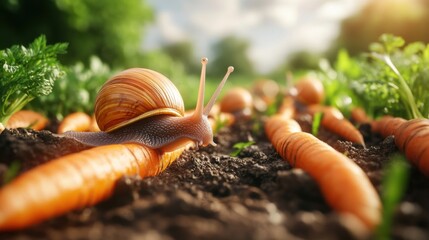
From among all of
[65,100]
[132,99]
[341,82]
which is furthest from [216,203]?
[341,82]

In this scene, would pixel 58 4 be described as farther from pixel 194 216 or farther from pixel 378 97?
pixel 194 216

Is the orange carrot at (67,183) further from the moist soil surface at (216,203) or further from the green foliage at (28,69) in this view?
the green foliage at (28,69)

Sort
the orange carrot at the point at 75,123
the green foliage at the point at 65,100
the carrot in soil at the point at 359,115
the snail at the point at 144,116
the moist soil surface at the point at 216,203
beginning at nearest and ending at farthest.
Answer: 1. the moist soil surface at the point at 216,203
2. the snail at the point at 144,116
3. the orange carrot at the point at 75,123
4. the carrot in soil at the point at 359,115
5. the green foliage at the point at 65,100

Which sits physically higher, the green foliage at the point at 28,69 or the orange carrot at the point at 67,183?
the green foliage at the point at 28,69

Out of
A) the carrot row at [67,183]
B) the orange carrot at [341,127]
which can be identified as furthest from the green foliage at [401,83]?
the carrot row at [67,183]

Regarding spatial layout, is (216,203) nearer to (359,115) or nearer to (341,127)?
(341,127)

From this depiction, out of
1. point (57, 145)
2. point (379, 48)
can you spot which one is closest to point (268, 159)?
point (57, 145)
